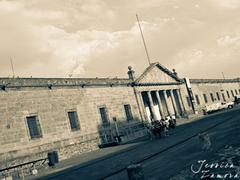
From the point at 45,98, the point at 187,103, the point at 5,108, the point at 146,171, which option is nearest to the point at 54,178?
the point at 146,171

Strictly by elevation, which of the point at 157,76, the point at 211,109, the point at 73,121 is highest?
the point at 157,76

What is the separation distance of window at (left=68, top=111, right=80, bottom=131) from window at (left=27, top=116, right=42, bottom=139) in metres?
3.57

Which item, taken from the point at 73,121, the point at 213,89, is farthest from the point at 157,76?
the point at 213,89

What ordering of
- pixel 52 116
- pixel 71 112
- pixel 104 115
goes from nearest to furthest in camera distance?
1. pixel 52 116
2. pixel 71 112
3. pixel 104 115

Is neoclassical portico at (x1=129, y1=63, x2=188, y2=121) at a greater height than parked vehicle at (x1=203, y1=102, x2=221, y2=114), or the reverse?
neoclassical portico at (x1=129, y1=63, x2=188, y2=121)

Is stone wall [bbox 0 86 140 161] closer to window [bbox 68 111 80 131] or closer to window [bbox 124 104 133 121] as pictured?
window [bbox 68 111 80 131]

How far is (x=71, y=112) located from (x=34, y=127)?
14.7 feet

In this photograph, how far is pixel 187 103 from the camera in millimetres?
49250

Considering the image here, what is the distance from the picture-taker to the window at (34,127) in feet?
76.4

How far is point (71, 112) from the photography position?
2748cm

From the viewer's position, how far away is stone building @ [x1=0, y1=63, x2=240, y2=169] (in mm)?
22172

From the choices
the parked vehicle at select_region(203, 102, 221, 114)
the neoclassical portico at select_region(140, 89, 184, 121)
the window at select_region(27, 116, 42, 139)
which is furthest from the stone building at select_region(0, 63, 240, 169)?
the parked vehicle at select_region(203, 102, 221, 114)

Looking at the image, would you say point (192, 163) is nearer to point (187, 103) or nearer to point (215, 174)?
point (215, 174)

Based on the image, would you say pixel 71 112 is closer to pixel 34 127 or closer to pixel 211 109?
pixel 34 127
